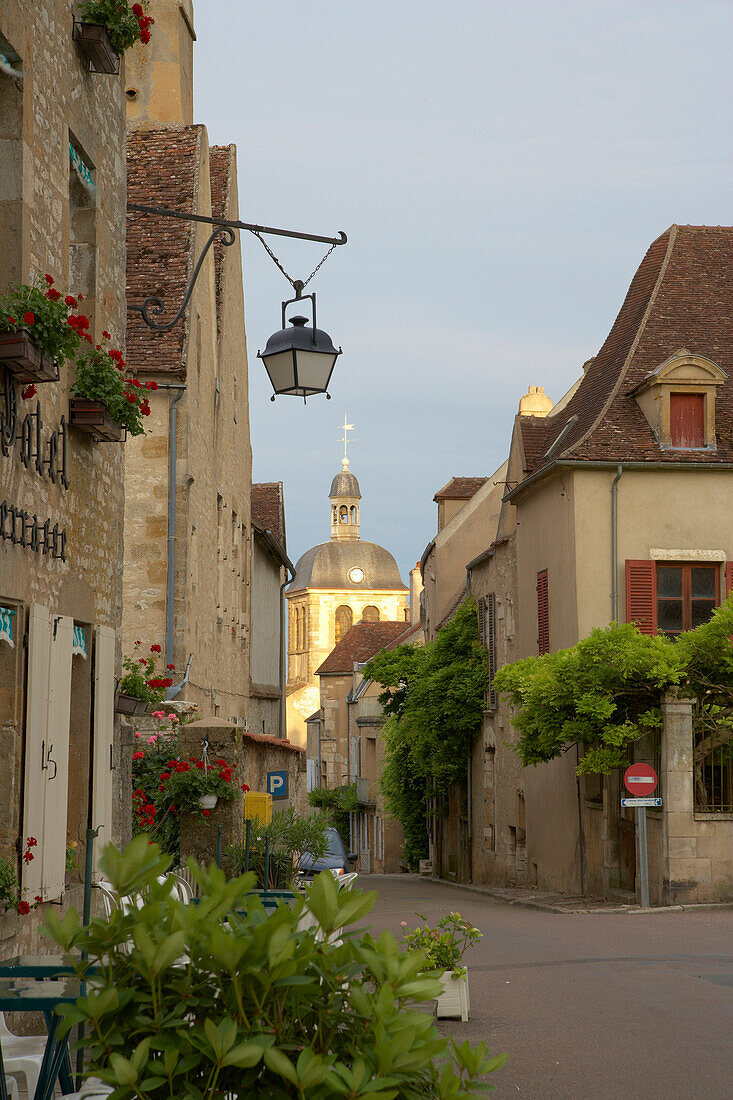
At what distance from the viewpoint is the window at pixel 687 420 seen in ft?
67.8

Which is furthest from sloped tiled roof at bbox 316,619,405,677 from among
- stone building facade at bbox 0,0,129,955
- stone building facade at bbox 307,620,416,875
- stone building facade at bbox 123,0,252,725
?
stone building facade at bbox 0,0,129,955

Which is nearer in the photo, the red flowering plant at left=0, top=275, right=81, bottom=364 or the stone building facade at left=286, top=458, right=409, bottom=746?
the red flowering plant at left=0, top=275, right=81, bottom=364

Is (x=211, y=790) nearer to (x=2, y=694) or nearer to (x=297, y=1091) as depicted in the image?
(x=2, y=694)

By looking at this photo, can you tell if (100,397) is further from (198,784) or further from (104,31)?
(198,784)

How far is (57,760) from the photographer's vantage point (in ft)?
25.7

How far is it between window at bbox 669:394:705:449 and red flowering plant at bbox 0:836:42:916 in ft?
50.4

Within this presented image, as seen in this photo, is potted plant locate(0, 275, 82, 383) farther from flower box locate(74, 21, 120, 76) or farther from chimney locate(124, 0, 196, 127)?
chimney locate(124, 0, 196, 127)

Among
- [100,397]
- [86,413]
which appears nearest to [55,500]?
[86,413]

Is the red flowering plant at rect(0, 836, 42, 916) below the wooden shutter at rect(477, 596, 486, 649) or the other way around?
below

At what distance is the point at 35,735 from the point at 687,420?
606 inches

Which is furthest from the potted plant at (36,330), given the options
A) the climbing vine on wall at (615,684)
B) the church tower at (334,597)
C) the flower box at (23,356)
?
the church tower at (334,597)

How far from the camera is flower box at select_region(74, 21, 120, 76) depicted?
327 inches

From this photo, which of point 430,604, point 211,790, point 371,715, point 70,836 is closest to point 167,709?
point 211,790

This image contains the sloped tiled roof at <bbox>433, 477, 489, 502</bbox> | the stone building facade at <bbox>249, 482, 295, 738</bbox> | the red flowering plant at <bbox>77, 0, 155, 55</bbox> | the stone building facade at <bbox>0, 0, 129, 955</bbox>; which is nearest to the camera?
the stone building facade at <bbox>0, 0, 129, 955</bbox>
